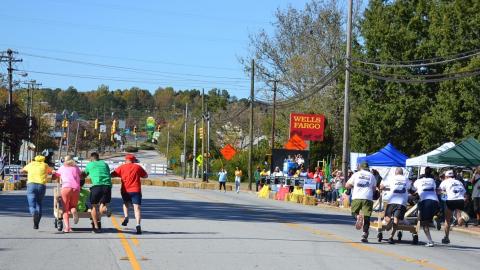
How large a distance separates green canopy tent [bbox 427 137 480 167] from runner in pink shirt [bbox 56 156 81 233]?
1681cm

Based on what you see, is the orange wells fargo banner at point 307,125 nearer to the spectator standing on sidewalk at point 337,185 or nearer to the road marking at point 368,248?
the spectator standing on sidewalk at point 337,185

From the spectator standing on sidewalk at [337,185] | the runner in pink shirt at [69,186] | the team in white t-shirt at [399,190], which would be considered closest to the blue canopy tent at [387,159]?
the spectator standing on sidewalk at [337,185]

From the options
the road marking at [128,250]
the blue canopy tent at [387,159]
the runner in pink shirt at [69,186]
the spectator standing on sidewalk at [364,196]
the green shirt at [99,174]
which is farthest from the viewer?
the blue canopy tent at [387,159]

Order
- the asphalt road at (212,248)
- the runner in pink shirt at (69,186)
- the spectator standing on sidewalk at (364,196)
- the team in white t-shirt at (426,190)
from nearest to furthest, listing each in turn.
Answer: the asphalt road at (212,248), the runner in pink shirt at (69,186), the spectator standing on sidewalk at (364,196), the team in white t-shirt at (426,190)

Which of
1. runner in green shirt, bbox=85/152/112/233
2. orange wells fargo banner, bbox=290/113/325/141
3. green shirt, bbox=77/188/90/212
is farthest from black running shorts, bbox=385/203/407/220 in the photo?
orange wells fargo banner, bbox=290/113/325/141

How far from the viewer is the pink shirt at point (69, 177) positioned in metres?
18.3

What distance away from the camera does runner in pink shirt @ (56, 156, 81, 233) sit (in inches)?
715

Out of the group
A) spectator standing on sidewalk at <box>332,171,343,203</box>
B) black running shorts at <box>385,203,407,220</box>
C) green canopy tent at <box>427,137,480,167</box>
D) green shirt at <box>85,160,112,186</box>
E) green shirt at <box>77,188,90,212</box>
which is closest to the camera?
green shirt at <box>85,160,112,186</box>

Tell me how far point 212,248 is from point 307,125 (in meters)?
40.1

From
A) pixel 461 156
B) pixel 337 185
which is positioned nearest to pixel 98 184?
pixel 461 156

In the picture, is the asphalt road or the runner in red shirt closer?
the asphalt road

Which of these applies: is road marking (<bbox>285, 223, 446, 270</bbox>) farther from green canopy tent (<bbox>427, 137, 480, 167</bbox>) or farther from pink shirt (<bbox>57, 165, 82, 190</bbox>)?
green canopy tent (<bbox>427, 137, 480, 167</bbox>)

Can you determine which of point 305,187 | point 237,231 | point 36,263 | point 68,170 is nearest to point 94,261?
point 36,263

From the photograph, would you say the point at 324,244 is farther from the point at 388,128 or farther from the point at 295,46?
the point at 295,46
